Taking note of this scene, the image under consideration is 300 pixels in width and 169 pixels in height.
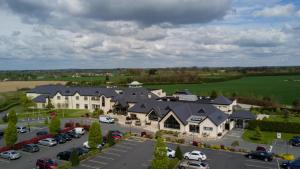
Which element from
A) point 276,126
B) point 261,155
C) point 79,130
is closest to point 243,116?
point 276,126

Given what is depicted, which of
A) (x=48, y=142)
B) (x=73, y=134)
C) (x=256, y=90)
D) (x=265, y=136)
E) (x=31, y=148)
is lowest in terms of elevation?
(x=265, y=136)

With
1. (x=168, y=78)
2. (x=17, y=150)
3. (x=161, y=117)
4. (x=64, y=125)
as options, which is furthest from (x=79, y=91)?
(x=168, y=78)

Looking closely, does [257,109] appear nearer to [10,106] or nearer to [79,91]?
[79,91]

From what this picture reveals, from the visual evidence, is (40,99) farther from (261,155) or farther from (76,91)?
(261,155)

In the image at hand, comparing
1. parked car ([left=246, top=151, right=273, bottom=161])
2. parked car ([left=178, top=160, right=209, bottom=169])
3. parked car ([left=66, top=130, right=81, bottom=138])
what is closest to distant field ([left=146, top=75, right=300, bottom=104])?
parked car ([left=246, top=151, right=273, bottom=161])

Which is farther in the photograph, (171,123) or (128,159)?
(171,123)

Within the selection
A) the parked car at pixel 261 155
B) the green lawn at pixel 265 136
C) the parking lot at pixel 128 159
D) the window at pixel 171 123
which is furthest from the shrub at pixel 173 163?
the green lawn at pixel 265 136
